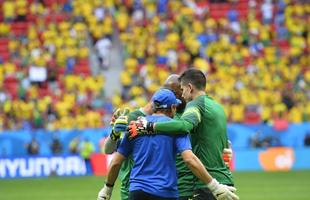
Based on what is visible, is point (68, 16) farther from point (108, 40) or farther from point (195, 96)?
point (195, 96)

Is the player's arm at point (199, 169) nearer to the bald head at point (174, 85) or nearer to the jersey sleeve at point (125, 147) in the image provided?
the jersey sleeve at point (125, 147)

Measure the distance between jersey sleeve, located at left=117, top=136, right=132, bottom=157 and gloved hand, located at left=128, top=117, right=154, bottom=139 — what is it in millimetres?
101

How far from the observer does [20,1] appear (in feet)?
112

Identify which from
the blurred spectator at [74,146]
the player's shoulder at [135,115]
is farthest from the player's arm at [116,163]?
the blurred spectator at [74,146]

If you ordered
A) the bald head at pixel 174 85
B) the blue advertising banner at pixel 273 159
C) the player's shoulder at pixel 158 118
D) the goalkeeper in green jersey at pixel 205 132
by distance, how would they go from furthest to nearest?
the blue advertising banner at pixel 273 159 → the bald head at pixel 174 85 → the goalkeeper in green jersey at pixel 205 132 → the player's shoulder at pixel 158 118

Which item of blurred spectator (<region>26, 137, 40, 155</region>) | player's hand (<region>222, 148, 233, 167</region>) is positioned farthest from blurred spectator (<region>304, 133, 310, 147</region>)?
player's hand (<region>222, 148, 233, 167</region>)

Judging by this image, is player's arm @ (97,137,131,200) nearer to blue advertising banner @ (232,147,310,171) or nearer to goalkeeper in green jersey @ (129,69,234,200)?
goalkeeper in green jersey @ (129,69,234,200)

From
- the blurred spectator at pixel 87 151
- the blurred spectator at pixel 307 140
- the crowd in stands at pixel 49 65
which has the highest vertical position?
the crowd in stands at pixel 49 65

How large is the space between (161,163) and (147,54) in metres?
25.0

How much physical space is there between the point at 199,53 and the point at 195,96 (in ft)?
77.8

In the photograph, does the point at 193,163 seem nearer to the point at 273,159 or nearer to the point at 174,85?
the point at 174,85

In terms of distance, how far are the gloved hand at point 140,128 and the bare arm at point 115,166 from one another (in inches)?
12.5

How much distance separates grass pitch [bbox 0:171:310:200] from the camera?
61.5ft

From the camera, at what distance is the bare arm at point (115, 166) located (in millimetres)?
7910
